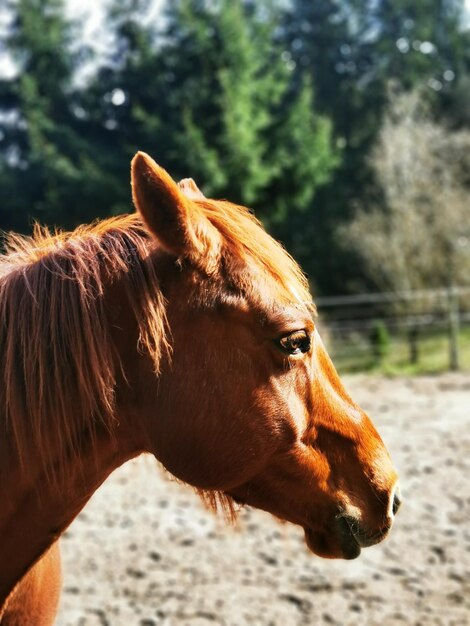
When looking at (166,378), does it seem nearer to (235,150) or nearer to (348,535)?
(348,535)

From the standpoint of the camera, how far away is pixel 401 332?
14.6 m

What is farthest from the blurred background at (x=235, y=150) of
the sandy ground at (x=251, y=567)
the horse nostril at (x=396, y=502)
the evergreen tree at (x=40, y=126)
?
the horse nostril at (x=396, y=502)

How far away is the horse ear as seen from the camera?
124cm

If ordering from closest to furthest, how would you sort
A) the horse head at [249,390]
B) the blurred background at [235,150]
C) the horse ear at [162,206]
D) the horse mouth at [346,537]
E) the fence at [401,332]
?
the horse ear at [162,206]
the horse head at [249,390]
the horse mouth at [346,537]
the fence at [401,332]
the blurred background at [235,150]

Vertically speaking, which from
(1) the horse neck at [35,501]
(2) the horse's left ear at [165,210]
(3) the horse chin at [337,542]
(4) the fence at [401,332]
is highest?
(2) the horse's left ear at [165,210]

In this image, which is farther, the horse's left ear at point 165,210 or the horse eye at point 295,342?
the horse eye at point 295,342

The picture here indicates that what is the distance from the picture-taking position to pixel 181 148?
13555 millimetres

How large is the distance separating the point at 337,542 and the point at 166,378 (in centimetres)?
61

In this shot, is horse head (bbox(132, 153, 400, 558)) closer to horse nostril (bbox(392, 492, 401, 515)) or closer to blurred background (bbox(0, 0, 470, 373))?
horse nostril (bbox(392, 492, 401, 515))

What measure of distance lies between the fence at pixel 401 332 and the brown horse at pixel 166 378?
935 centimetres

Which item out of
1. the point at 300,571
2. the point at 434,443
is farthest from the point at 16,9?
the point at 300,571

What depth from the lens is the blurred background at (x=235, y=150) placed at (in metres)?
13.6

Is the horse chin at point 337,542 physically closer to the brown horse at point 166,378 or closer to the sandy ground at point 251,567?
the brown horse at point 166,378

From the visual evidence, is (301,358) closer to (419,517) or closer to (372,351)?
(419,517)
